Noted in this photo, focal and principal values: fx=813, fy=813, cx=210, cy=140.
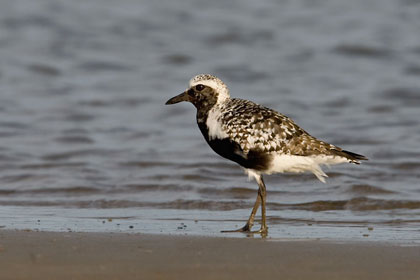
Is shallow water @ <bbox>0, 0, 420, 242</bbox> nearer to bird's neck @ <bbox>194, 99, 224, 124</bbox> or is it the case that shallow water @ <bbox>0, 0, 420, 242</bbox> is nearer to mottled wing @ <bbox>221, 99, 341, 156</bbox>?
mottled wing @ <bbox>221, 99, 341, 156</bbox>

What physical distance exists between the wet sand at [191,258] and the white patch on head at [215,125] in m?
1.35

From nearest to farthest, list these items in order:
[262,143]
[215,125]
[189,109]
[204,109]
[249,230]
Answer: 1. [249,230]
2. [262,143]
3. [215,125]
4. [204,109]
5. [189,109]

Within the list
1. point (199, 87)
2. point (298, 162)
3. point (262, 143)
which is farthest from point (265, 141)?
point (199, 87)

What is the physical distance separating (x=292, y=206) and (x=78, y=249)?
3.88 meters

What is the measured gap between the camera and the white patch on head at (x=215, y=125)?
8109 mm

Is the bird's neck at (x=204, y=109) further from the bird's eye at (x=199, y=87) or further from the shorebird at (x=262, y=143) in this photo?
the bird's eye at (x=199, y=87)

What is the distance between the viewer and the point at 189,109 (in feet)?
52.1

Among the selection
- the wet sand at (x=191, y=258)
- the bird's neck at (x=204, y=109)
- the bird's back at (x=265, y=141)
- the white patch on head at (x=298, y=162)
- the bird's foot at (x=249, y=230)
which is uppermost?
the bird's neck at (x=204, y=109)

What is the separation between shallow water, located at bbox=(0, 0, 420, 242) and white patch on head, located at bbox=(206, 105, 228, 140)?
0.93 m

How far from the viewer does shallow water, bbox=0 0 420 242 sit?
30.5 ft

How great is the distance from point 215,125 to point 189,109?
7699mm

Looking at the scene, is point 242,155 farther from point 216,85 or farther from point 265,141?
point 216,85

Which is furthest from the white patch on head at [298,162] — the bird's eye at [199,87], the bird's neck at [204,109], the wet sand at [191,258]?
the wet sand at [191,258]

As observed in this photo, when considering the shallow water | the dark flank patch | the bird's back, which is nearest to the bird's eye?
the bird's back
